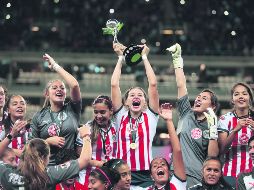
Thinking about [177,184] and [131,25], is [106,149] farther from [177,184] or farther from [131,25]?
[131,25]

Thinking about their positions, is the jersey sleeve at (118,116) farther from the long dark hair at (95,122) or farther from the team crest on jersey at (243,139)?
the team crest on jersey at (243,139)

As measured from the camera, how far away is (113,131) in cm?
713

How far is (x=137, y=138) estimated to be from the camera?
7.00 meters

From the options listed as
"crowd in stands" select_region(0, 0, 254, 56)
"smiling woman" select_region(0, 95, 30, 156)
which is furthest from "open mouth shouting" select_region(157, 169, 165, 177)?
"crowd in stands" select_region(0, 0, 254, 56)

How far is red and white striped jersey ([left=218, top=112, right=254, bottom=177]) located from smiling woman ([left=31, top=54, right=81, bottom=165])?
5.25 ft

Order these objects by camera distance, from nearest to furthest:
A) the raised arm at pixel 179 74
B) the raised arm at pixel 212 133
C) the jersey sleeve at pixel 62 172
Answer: the jersey sleeve at pixel 62 172
the raised arm at pixel 212 133
the raised arm at pixel 179 74

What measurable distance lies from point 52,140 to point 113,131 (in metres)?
0.81

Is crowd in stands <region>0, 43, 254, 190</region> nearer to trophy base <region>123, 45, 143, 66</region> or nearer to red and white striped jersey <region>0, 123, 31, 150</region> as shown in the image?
trophy base <region>123, 45, 143, 66</region>

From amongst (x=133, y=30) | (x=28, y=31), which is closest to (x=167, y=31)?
(x=133, y=30)

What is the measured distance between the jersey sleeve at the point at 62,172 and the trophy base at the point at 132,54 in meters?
1.95

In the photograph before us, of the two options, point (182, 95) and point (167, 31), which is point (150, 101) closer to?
point (182, 95)

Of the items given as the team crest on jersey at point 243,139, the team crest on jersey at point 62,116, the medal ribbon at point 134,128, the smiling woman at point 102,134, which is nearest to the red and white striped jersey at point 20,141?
the team crest on jersey at point 62,116

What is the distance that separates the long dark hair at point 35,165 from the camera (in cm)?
516

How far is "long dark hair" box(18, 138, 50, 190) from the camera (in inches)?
203
